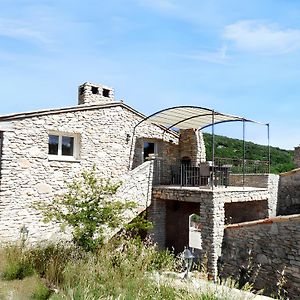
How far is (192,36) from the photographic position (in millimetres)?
9938

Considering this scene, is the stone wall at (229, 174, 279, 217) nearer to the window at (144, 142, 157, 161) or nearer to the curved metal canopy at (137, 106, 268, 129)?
the curved metal canopy at (137, 106, 268, 129)

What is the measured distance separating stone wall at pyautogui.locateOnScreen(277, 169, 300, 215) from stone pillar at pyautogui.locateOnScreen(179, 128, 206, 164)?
4.22m

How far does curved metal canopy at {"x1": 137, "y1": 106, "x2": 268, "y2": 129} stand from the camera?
14680 millimetres

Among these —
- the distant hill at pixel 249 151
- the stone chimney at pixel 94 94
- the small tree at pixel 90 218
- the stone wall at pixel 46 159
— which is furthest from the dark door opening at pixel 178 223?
the distant hill at pixel 249 151

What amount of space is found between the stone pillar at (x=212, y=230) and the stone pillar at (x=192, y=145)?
549 cm

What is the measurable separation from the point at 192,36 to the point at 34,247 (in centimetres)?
729

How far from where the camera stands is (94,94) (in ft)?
53.4

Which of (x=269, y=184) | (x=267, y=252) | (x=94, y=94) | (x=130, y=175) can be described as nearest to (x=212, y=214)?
(x=267, y=252)

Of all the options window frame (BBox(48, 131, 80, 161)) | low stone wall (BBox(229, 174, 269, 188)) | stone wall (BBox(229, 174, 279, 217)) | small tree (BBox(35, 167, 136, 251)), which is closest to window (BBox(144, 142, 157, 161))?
window frame (BBox(48, 131, 80, 161))

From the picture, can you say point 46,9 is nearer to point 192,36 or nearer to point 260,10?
point 192,36

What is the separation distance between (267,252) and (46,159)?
8.44 meters

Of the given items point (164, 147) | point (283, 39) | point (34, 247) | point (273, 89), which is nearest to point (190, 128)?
point (164, 147)

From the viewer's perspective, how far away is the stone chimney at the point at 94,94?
627 inches

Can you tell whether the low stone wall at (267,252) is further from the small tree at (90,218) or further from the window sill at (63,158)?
the window sill at (63,158)
